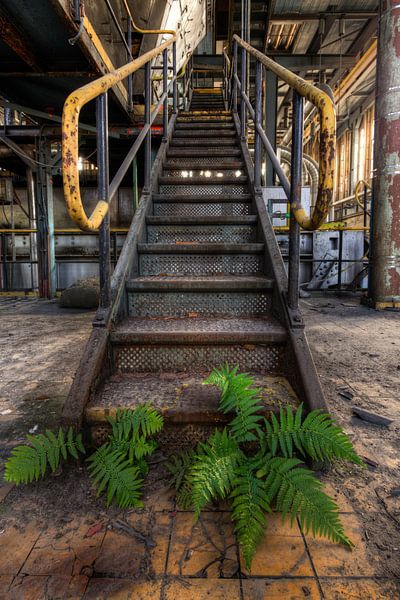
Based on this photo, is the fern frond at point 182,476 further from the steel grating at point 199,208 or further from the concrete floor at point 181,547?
the steel grating at point 199,208

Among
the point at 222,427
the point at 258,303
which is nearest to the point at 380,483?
the point at 222,427

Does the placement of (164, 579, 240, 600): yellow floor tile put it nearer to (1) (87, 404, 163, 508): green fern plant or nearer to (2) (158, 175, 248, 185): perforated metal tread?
(1) (87, 404, 163, 508): green fern plant

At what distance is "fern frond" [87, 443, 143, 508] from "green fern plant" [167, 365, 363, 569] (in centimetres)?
16

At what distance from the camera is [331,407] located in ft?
6.84

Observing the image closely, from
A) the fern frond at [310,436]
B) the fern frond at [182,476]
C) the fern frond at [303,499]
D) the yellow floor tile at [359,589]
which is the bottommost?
the yellow floor tile at [359,589]

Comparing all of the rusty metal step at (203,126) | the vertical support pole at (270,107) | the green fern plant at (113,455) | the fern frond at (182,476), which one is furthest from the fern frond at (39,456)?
the vertical support pole at (270,107)

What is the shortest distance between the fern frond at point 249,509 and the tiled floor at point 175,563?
59 millimetres

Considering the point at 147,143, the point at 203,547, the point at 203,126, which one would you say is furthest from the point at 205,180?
the point at 203,547

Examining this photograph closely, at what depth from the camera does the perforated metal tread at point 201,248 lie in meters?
2.69

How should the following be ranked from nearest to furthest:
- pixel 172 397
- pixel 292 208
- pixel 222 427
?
pixel 222 427 < pixel 172 397 < pixel 292 208

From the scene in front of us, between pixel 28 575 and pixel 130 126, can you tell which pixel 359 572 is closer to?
pixel 28 575

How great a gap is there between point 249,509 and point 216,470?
0.60 ft

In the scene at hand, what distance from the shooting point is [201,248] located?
2725 millimetres

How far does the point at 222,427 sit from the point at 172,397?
27cm
